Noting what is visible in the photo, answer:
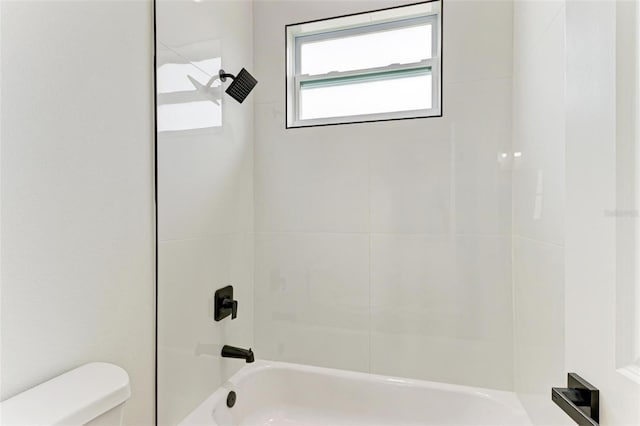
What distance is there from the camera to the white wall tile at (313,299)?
1623 millimetres

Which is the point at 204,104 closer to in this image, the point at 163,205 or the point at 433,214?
the point at 163,205

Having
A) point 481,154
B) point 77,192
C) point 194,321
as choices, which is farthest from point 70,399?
point 481,154

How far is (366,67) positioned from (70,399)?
1.67 meters

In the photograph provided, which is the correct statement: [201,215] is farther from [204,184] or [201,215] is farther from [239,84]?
[239,84]

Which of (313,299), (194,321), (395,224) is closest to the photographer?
(194,321)

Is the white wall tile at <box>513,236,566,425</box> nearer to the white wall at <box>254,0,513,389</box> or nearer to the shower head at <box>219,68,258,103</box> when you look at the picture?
the white wall at <box>254,0,513,389</box>

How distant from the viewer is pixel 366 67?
5.57 feet

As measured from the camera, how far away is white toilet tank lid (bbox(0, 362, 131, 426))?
0.62 m

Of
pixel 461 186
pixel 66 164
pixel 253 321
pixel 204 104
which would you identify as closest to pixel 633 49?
pixel 461 186

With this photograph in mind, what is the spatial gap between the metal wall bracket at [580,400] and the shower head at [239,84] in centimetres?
146

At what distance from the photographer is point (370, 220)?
161 centimetres

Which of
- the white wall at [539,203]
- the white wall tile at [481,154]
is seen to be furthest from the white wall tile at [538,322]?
the white wall tile at [481,154]

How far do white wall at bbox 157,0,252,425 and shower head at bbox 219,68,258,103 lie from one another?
0.17ft

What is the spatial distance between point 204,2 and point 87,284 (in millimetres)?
1155
